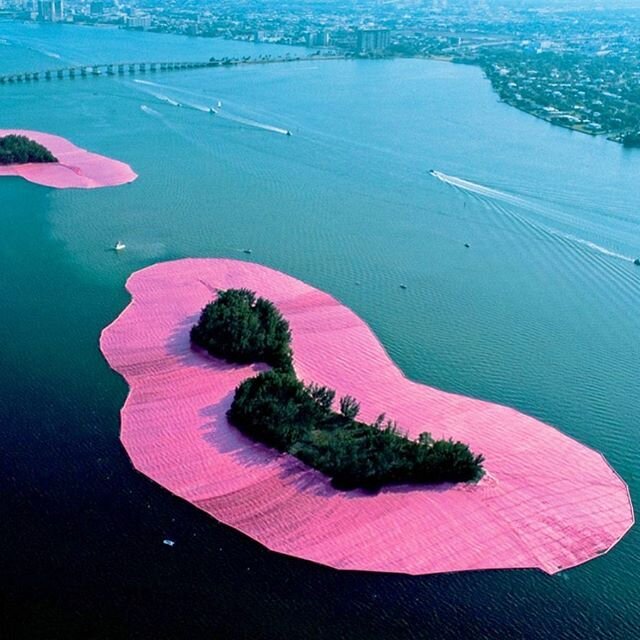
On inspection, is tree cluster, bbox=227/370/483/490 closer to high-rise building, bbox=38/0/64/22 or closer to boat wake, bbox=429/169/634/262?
boat wake, bbox=429/169/634/262

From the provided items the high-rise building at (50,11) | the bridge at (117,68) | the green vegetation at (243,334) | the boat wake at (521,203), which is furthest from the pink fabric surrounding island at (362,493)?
the high-rise building at (50,11)

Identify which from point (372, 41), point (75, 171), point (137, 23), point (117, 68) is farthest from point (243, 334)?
point (137, 23)

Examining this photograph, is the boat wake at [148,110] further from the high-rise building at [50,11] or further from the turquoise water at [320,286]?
the high-rise building at [50,11]

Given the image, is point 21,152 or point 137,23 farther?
point 137,23

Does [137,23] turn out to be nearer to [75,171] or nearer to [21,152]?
[21,152]

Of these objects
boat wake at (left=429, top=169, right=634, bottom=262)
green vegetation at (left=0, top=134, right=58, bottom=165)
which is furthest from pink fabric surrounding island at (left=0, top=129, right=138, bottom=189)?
boat wake at (left=429, top=169, right=634, bottom=262)

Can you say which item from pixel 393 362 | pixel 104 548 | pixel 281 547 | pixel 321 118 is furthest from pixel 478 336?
pixel 321 118
